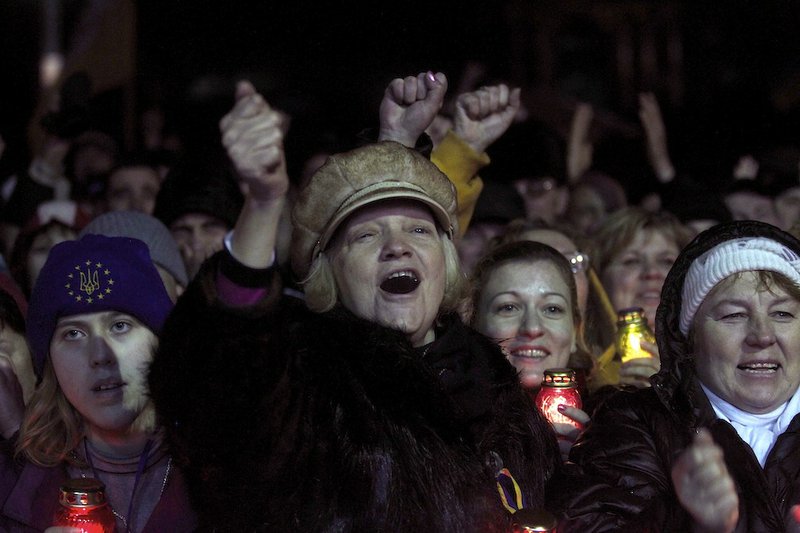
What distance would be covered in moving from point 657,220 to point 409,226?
2455mm

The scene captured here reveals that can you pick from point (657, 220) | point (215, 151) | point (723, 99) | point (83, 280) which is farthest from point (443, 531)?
point (723, 99)

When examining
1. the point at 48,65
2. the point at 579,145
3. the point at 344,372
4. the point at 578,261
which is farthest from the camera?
the point at 48,65

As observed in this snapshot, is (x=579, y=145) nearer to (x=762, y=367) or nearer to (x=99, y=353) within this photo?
(x=762, y=367)

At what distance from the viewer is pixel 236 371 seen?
263 cm

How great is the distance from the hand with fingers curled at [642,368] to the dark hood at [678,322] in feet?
1.98

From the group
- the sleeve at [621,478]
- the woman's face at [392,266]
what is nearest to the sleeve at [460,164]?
the woman's face at [392,266]

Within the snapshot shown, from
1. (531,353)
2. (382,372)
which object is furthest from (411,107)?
(382,372)

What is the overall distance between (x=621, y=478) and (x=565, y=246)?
203cm

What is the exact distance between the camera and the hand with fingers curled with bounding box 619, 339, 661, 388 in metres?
4.20

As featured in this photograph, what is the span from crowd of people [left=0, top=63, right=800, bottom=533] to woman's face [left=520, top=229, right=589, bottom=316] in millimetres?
348

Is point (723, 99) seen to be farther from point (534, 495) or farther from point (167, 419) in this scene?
point (167, 419)

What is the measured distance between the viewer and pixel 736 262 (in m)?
3.40

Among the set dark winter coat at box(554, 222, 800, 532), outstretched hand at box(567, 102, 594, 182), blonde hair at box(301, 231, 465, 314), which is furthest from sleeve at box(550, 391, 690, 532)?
outstretched hand at box(567, 102, 594, 182)

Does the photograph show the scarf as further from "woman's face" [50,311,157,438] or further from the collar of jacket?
"woman's face" [50,311,157,438]
